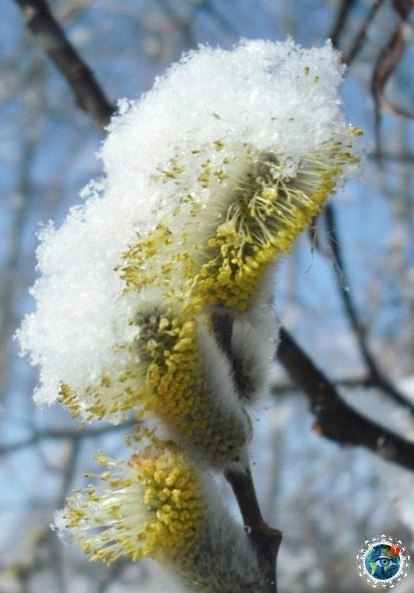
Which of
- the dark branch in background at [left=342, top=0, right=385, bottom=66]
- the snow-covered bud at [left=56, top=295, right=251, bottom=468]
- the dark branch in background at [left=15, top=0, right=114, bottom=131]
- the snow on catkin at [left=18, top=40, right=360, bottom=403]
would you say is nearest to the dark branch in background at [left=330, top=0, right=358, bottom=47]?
the dark branch in background at [left=342, top=0, right=385, bottom=66]

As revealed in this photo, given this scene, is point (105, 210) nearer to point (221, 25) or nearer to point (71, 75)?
point (71, 75)

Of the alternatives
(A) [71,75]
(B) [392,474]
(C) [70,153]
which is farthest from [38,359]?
(C) [70,153]

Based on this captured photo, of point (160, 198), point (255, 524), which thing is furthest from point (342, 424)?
point (160, 198)

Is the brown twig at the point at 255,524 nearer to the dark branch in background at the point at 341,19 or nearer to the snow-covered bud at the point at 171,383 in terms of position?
the snow-covered bud at the point at 171,383

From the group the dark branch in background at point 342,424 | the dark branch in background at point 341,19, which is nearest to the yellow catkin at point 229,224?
the dark branch in background at point 342,424

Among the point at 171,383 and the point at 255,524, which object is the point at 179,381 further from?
the point at 255,524
